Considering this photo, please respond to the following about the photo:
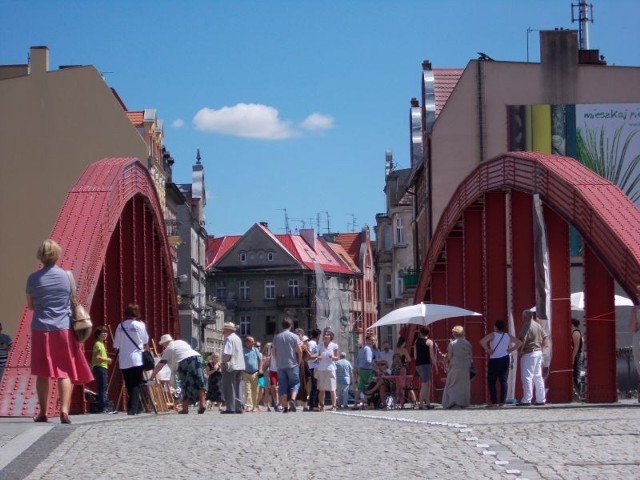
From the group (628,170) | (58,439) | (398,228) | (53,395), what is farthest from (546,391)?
(398,228)

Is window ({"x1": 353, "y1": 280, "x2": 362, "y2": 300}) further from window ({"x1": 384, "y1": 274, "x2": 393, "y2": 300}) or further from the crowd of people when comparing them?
the crowd of people

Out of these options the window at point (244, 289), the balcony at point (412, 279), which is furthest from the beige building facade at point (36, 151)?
the window at point (244, 289)

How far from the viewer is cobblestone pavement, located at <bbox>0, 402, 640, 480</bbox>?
10.4 meters

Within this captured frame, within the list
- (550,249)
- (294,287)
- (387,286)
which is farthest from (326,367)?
(294,287)

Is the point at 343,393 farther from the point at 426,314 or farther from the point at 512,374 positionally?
the point at 512,374

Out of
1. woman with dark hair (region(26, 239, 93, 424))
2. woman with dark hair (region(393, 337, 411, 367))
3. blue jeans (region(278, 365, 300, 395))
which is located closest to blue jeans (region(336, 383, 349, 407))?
woman with dark hair (region(393, 337, 411, 367))

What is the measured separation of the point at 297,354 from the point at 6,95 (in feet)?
110

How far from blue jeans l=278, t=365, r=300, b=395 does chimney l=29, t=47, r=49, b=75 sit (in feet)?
113

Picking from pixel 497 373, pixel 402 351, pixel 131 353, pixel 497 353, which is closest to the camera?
pixel 131 353

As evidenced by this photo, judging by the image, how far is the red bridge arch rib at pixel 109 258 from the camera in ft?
58.4

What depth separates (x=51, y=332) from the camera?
583 inches

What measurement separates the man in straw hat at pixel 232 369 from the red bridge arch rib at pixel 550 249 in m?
5.06

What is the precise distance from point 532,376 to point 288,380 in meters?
4.05

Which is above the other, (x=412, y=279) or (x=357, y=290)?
(x=357, y=290)
